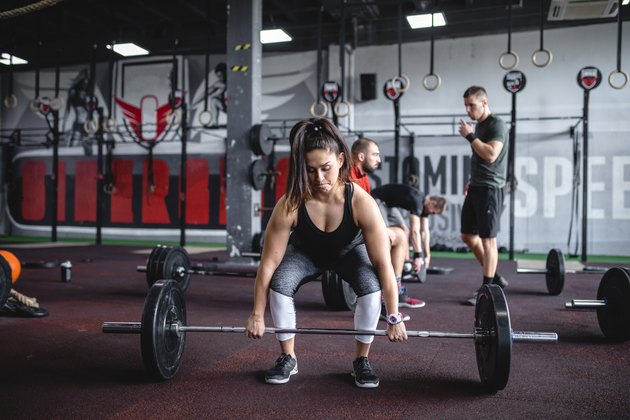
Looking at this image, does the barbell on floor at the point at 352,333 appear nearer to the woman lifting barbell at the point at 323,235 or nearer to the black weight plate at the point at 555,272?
the woman lifting barbell at the point at 323,235

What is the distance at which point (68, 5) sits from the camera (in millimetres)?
6691

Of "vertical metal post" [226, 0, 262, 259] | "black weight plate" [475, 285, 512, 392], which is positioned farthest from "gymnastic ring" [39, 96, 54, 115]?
"black weight plate" [475, 285, 512, 392]

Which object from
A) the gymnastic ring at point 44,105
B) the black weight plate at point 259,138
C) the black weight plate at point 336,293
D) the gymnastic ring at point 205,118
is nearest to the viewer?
the black weight plate at point 336,293

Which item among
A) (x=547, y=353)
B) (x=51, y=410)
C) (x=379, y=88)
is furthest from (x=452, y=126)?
(x=51, y=410)

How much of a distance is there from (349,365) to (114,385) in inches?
31.2

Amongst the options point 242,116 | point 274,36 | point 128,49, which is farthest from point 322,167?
point 128,49

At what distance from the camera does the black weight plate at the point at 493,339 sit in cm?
137

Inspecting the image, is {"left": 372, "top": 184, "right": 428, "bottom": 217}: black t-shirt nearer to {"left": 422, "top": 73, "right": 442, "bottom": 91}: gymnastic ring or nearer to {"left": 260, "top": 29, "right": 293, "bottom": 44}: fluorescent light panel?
{"left": 422, "top": 73, "right": 442, "bottom": 91}: gymnastic ring

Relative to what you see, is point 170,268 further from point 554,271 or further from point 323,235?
point 554,271

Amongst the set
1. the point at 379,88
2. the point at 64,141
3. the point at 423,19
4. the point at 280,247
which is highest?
the point at 423,19

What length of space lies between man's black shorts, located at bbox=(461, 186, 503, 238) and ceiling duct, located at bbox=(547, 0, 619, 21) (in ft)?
10.6

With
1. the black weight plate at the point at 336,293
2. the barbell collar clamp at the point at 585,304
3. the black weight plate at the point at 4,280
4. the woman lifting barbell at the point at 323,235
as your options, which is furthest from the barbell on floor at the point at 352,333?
the black weight plate at the point at 336,293

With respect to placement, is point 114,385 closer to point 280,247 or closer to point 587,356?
point 280,247

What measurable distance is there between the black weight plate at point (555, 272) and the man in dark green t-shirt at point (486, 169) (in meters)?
0.52
